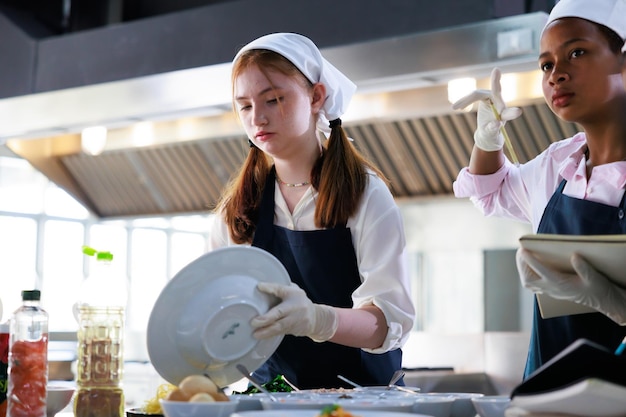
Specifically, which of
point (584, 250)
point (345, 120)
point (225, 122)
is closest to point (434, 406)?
point (584, 250)

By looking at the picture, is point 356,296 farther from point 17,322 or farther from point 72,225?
point 72,225

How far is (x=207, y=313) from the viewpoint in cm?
150

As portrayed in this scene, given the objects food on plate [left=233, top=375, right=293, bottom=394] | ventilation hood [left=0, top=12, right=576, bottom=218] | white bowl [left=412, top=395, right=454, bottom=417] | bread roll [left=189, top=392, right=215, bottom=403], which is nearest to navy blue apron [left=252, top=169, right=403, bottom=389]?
food on plate [left=233, top=375, right=293, bottom=394]

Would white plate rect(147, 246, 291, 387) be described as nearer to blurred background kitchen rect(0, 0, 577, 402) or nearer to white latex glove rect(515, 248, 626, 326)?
white latex glove rect(515, 248, 626, 326)

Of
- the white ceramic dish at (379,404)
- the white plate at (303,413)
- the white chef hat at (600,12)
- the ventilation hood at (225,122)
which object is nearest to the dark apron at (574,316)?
the white chef hat at (600,12)

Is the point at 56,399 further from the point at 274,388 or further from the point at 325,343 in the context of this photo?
the point at 325,343

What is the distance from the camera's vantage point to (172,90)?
4020 millimetres

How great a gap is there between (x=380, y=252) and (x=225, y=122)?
322 cm

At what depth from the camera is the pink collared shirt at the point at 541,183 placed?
1887 millimetres

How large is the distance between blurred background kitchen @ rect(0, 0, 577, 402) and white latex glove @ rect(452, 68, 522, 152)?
807mm

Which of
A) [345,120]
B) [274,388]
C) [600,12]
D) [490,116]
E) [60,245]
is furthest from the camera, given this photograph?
[60,245]

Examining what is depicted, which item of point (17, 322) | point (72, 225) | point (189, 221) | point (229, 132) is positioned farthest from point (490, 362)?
point (189, 221)

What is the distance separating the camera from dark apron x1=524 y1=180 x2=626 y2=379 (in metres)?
1.76

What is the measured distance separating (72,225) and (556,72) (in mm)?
9238
